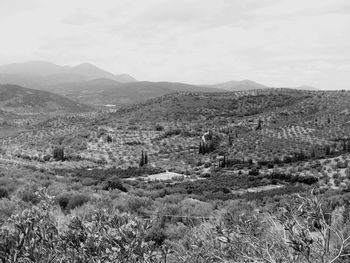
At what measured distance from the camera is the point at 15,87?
184000 millimetres

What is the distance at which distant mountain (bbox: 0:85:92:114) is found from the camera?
164 m

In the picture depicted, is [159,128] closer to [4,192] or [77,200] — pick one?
[4,192]

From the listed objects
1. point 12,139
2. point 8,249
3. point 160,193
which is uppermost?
point 8,249

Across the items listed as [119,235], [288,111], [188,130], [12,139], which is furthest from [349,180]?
[12,139]

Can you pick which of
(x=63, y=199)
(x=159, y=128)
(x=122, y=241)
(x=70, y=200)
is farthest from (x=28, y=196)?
(x=159, y=128)

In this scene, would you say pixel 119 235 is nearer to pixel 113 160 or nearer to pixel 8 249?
pixel 8 249

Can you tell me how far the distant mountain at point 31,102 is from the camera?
539 ft

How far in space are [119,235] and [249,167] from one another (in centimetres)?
3365

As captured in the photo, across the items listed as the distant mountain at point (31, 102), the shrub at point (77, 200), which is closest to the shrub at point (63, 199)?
the shrub at point (77, 200)

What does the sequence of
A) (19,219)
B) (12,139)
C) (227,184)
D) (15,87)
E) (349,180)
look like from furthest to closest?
(15,87) < (12,139) < (227,184) < (349,180) < (19,219)

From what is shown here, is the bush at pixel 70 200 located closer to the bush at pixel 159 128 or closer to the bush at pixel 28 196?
the bush at pixel 28 196

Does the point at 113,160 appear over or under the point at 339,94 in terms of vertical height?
under

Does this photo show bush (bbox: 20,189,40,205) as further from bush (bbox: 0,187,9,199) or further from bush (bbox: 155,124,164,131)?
bush (bbox: 155,124,164,131)

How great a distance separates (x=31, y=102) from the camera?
568 feet
